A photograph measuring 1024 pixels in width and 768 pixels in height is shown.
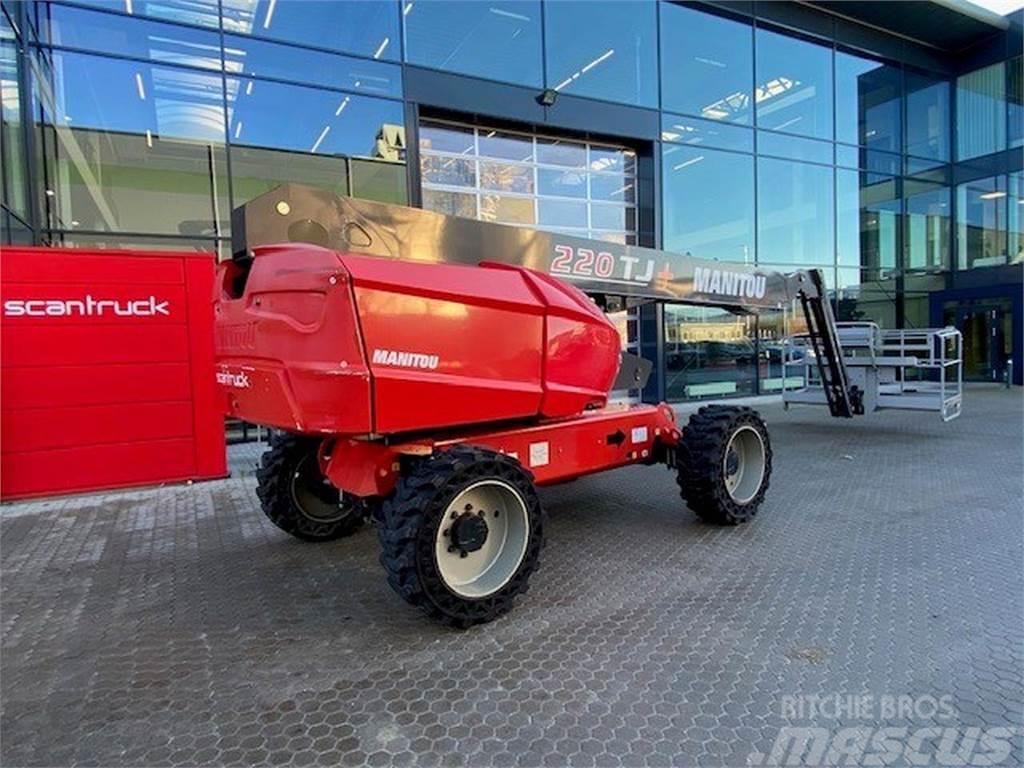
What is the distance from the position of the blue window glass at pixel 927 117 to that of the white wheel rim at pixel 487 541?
19265mm

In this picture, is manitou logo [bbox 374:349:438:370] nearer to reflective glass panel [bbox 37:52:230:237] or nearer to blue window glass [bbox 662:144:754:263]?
reflective glass panel [bbox 37:52:230:237]

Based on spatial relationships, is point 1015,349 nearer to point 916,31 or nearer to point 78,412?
point 916,31

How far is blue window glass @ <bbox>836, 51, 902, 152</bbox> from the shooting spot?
16.2 m

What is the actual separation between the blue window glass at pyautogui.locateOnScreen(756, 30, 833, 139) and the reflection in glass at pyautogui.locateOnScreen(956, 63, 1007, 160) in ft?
19.2

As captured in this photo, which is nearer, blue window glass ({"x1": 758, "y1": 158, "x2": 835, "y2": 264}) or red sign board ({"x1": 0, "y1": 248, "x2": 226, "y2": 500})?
red sign board ({"x1": 0, "y1": 248, "x2": 226, "y2": 500})

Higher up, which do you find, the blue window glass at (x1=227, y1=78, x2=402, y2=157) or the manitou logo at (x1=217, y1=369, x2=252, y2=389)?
the blue window glass at (x1=227, y1=78, x2=402, y2=157)

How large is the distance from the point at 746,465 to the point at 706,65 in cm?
1169

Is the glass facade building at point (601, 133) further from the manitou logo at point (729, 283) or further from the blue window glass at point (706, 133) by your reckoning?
the manitou logo at point (729, 283)

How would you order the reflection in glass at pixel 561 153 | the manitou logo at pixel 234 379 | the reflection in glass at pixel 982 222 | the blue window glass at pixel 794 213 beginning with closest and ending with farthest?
the manitou logo at pixel 234 379 < the reflection in glass at pixel 561 153 < the blue window glass at pixel 794 213 < the reflection in glass at pixel 982 222

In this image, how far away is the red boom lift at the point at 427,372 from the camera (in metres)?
3.39

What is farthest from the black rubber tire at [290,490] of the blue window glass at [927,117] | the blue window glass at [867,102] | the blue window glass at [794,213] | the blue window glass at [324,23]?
the blue window glass at [927,117]

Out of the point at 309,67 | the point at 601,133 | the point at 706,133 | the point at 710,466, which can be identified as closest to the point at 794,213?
the point at 706,133

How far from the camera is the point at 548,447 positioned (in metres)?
4.48

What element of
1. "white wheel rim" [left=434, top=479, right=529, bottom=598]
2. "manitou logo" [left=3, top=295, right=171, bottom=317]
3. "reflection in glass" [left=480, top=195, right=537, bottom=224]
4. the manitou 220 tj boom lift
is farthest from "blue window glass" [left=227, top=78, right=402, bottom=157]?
"white wheel rim" [left=434, top=479, right=529, bottom=598]
